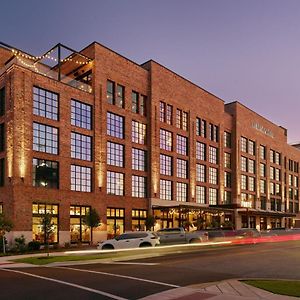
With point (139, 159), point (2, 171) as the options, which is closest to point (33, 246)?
point (2, 171)

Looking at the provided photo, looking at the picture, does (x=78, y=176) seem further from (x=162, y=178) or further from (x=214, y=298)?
(x=214, y=298)

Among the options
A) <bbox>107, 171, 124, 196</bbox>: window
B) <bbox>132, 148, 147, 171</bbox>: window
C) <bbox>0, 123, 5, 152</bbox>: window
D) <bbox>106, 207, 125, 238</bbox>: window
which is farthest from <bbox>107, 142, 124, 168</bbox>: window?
<bbox>0, 123, 5, 152</bbox>: window

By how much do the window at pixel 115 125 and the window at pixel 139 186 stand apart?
5.70m

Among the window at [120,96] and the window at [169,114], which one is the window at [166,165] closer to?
the window at [169,114]

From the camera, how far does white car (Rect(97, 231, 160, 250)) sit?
3334cm

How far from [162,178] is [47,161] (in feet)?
60.6

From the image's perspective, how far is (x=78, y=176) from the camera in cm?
4434

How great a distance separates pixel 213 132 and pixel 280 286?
54556 millimetres

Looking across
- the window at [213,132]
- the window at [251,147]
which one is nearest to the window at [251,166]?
the window at [251,147]

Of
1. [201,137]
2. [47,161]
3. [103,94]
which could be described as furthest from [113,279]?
[201,137]

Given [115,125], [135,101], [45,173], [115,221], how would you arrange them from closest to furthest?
[45,173] < [115,221] < [115,125] < [135,101]

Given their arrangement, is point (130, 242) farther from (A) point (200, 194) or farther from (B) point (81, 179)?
(A) point (200, 194)

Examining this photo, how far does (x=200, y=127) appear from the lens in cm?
6456

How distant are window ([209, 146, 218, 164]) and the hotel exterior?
16 cm
